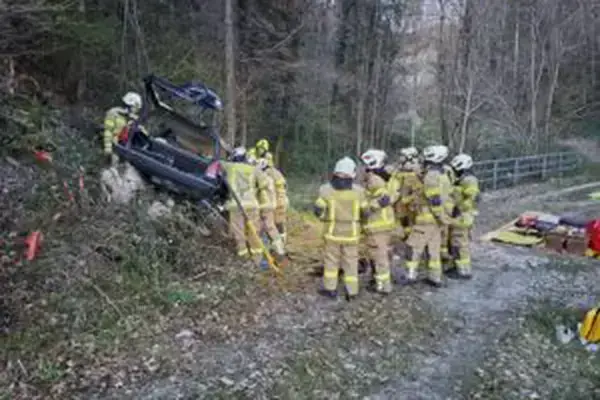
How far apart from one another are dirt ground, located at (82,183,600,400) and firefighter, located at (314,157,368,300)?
440 millimetres

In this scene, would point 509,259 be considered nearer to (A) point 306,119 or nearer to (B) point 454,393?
(B) point 454,393

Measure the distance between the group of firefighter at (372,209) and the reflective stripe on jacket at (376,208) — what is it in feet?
0.04

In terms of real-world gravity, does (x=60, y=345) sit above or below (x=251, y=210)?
below

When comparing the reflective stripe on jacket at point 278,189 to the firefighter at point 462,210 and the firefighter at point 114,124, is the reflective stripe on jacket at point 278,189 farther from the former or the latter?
the firefighter at point 462,210

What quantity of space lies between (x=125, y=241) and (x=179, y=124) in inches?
105

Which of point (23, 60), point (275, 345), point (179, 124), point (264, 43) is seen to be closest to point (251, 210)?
point (179, 124)

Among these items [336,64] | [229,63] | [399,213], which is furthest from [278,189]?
[336,64]

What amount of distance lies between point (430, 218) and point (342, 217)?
1.50 m

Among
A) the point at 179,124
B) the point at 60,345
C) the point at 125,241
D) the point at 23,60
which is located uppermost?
the point at 23,60

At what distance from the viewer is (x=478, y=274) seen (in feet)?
26.6

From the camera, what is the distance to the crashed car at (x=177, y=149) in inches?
293

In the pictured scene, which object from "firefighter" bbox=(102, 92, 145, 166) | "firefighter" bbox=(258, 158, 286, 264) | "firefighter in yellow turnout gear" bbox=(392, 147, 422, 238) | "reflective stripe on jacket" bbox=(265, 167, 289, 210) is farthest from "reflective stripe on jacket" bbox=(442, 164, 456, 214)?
"firefighter" bbox=(102, 92, 145, 166)

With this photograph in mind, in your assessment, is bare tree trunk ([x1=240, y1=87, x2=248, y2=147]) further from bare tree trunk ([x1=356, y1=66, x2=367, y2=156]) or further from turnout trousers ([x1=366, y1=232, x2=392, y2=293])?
turnout trousers ([x1=366, y1=232, x2=392, y2=293])

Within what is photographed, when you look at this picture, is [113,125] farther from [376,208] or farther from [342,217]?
[376,208]
